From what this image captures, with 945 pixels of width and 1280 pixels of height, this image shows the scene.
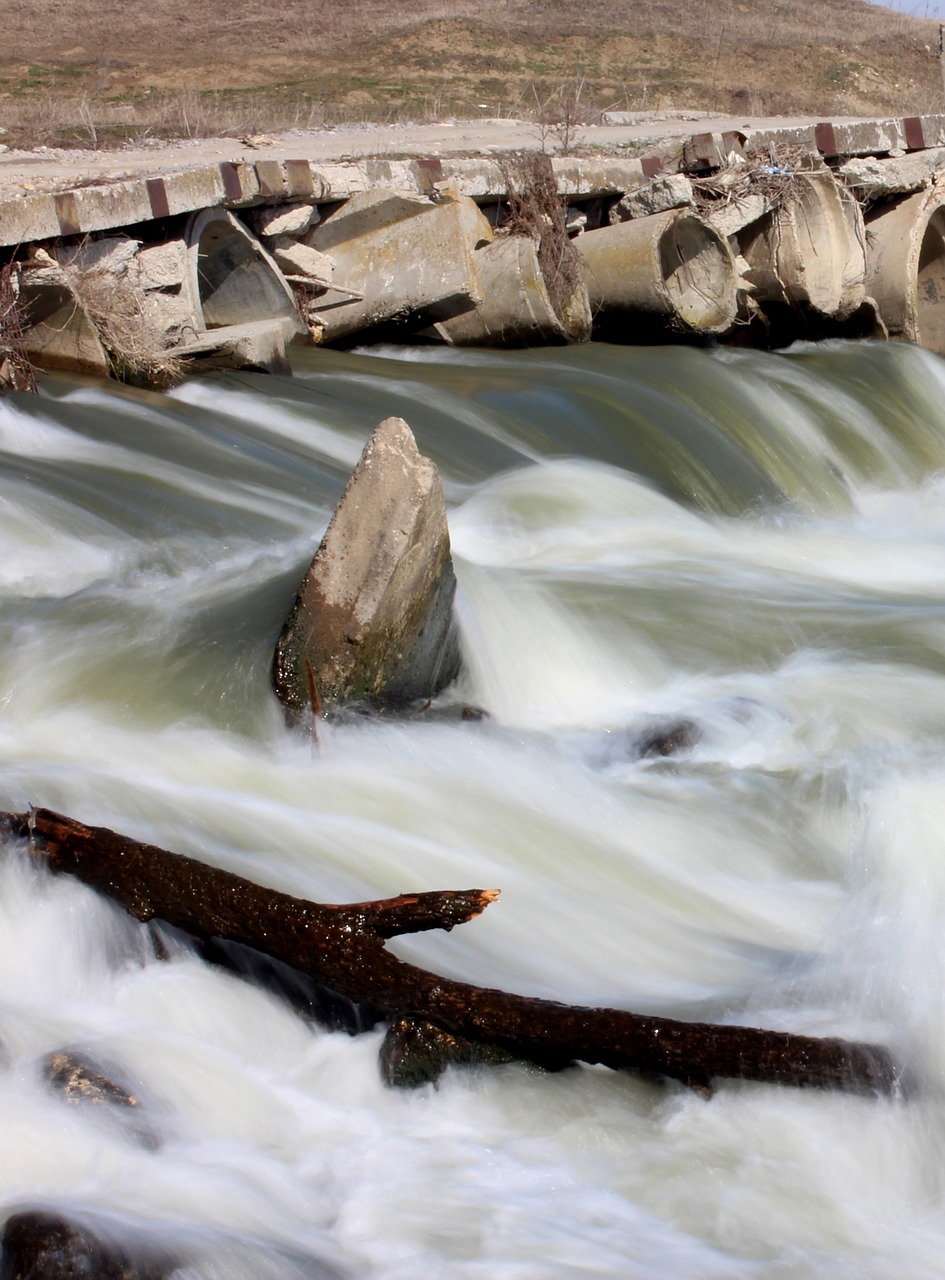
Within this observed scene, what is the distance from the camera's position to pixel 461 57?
2072cm

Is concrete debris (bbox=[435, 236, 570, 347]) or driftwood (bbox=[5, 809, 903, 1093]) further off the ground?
concrete debris (bbox=[435, 236, 570, 347])

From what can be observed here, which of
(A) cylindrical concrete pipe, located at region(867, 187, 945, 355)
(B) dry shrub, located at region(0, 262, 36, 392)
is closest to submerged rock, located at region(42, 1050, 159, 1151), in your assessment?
(B) dry shrub, located at region(0, 262, 36, 392)

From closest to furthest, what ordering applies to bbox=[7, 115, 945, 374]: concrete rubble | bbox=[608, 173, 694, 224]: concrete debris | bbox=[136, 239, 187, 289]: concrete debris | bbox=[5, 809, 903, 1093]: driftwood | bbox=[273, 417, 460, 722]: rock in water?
bbox=[5, 809, 903, 1093]: driftwood → bbox=[273, 417, 460, 722]: rock in water → bbox=[7, 115, 945, 374]: concrete rubble → bbox=[136, 239, 187, 289]: concrete debris → bbox=[608, 173, 694, 224]: concrete debris

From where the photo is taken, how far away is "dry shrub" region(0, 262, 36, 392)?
6684 millimetres

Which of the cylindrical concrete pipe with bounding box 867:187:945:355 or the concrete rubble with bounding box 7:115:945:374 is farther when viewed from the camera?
the cylindrical concrete pipe with bounding box 867:187:945:355

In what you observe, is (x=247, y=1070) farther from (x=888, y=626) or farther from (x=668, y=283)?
(x=668, y=283)

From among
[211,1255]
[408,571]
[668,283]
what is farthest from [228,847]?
[668,283]

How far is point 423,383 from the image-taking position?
809 cm

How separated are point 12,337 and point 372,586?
3460 mm

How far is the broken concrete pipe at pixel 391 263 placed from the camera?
877 cm

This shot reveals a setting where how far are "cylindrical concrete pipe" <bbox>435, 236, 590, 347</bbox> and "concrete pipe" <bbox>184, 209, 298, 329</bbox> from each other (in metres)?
1.12

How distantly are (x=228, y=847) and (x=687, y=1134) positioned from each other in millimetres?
1254

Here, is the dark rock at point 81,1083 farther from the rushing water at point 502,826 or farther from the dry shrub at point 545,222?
the dry shrub at point 545,222

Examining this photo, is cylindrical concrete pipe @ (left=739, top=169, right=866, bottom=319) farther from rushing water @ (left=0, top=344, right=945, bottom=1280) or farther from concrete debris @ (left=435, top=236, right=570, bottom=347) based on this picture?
rushing water @ (left=0, top=344, right=945, bottom=1280)
